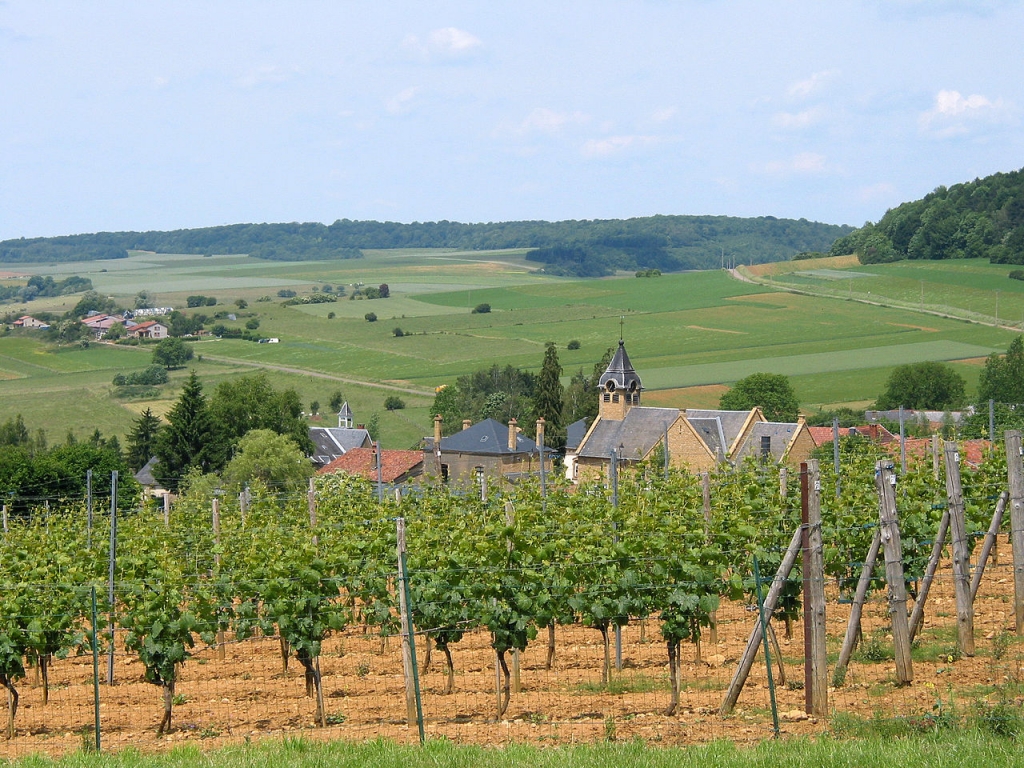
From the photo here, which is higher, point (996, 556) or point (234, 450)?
point (996, 556)

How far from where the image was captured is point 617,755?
8.61 metres

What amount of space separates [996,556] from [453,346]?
96.9 metres

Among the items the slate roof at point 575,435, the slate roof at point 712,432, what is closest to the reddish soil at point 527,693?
the slate roof at point 712,432

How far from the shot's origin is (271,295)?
172250 millimetres

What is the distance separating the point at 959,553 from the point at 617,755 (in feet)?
16.5

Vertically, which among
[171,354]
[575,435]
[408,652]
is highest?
[408,652]

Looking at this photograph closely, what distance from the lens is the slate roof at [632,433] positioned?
57.0m

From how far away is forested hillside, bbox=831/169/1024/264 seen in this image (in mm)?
115812

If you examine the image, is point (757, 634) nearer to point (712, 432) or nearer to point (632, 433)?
point (712, 432)

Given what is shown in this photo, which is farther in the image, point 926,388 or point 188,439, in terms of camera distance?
point 926,388

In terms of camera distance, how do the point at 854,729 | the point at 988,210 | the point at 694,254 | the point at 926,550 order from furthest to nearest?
the point at 694,254 → the point at 988,210 → the point at 926,550 → the point at 854,729

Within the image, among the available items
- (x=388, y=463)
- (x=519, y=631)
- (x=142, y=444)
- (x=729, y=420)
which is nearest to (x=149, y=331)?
(x=142, y=444)

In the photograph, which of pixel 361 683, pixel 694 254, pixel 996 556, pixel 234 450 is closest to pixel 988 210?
pixel 694 254

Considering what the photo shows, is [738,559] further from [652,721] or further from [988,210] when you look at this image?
[988,210]
